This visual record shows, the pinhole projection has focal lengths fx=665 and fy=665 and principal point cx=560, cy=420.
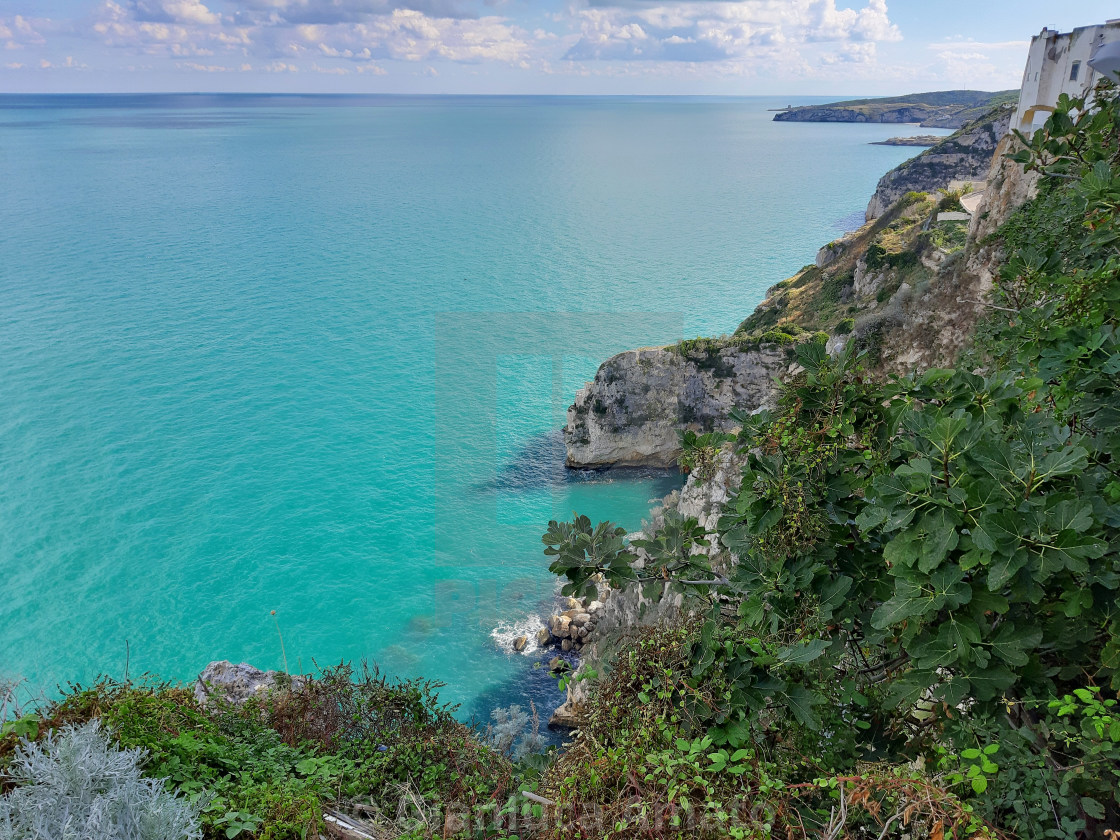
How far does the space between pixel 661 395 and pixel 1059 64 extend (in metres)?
23.8

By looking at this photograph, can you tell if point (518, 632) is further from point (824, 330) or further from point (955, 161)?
point (955, 161)

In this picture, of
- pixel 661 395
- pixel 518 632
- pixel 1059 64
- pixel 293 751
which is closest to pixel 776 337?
pixel 661 395

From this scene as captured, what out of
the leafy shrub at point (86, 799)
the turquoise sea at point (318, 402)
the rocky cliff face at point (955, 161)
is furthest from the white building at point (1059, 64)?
the rocky cliff face at point (955, 161)

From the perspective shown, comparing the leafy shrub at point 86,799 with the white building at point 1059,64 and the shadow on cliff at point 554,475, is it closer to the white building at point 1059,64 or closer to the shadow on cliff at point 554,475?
the white building at point 1059,64

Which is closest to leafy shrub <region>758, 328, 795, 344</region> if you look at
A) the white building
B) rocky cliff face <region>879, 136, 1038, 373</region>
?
rocky cliff face <region>879, 136, 1038, 373</region>

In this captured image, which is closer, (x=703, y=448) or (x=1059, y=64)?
(x=703, y=448)

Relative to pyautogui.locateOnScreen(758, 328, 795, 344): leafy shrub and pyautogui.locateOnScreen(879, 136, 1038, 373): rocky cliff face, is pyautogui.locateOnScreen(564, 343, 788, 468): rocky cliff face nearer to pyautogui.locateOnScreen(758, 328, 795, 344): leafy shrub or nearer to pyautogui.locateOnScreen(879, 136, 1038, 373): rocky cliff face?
pyautogui.locateOnScreen(758, 328, 795, 344): leafy shrub

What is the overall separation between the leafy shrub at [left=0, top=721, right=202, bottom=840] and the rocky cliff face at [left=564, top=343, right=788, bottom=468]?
36.6m

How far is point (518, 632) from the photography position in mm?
30172

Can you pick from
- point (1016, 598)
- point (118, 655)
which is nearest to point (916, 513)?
point (1016, 598)

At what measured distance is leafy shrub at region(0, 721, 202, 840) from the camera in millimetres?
3785

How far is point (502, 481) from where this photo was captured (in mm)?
43531

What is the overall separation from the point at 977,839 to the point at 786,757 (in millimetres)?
1244

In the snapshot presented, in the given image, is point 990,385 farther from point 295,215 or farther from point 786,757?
point 295,215
